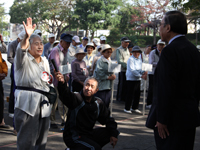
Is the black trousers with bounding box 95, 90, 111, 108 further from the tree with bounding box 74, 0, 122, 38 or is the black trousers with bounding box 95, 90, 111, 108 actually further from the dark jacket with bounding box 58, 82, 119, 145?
the tree with bounding box 74, 0, 122, 38

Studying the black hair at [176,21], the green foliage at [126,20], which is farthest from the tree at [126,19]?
the black hair at [176,21]

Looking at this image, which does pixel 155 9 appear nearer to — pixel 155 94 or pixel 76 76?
pixel 76 76

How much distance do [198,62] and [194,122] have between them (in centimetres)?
58

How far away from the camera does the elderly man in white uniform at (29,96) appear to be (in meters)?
3.54

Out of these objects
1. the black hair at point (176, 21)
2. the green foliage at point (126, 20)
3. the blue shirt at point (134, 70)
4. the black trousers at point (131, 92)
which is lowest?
the black trousers at point (131, 92)

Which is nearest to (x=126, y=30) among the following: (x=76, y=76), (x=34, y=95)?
(x=76, y=76)

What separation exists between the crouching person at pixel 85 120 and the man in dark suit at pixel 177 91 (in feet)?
3.48

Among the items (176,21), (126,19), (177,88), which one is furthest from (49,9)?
(177,88)

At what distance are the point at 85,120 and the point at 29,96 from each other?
2.61 ft

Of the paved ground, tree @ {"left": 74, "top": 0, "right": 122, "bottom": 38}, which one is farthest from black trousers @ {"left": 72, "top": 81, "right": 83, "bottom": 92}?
tree @ {"left": 74, "top": 0, "right": 122, "bottom": 38}

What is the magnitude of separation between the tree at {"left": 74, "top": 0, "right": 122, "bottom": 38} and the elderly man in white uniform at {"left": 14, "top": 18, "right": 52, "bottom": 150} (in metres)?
39.2

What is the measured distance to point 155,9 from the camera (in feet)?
138

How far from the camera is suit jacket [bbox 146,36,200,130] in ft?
8.35

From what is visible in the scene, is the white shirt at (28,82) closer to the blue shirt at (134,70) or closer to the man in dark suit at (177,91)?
the man in dark suit at (177,91)
